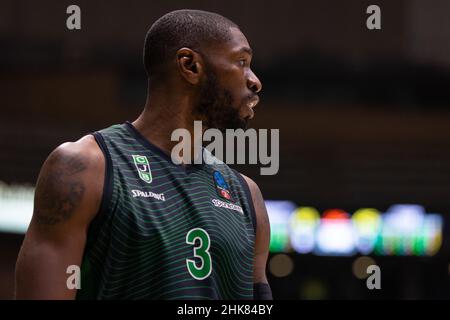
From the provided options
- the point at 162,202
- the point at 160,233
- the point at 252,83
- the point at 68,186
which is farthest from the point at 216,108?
the point at 68,186

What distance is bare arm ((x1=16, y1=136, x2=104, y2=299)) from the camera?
8.16 feet

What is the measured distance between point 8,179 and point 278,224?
428cm

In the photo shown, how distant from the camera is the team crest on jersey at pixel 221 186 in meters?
3.07

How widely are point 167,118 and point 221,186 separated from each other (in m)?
0.34

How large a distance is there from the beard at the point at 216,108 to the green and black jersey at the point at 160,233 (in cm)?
20

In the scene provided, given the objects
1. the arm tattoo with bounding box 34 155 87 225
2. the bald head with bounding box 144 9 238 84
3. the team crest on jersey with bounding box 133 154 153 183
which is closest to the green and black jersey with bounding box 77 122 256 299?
the team crest on jersey with bounding box 133 154 153 183

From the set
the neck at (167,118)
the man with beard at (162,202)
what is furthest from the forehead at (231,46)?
the neck at (167,118)

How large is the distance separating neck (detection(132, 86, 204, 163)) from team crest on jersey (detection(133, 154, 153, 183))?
12 cm

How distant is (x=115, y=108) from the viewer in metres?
13.6

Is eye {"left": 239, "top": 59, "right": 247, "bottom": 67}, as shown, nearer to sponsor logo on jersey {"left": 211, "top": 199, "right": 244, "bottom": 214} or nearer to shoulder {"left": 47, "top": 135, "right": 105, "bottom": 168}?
sponsor logo on jersey {"left": 211, "top": 199, "right": 244, "bottom": 214}

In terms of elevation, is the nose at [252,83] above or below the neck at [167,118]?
above

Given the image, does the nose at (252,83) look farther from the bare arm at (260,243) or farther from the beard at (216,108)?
the bare arm at (260,243)

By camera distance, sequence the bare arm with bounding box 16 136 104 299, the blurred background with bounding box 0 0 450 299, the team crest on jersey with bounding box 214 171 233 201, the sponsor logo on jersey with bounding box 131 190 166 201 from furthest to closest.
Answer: the blurred background with bounding box 0 0 450 299
the team crest on jersey with bounding box 214 171 233 201
the sponsor logo on jersey with bounding box 131 190 166 201
the bare arm with bounding box 16 136 104 299
